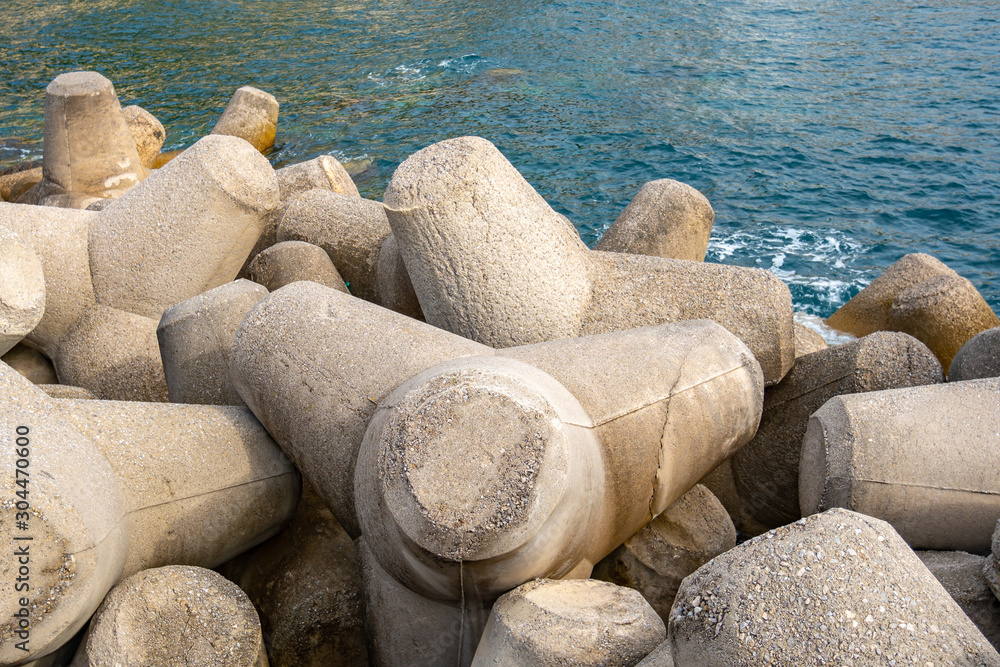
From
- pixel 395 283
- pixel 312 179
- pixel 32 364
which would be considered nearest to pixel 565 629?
pixel 395 283

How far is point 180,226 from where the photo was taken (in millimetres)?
3885

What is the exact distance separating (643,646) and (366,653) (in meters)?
1.05

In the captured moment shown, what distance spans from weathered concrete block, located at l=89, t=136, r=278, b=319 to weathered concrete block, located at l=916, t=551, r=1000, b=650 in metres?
3.22

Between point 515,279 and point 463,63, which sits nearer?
point 515,279

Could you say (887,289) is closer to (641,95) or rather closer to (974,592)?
(974,592)

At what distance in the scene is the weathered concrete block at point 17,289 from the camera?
3244 mm

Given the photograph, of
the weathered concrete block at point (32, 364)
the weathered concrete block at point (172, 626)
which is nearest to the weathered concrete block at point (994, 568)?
the weathered concrete block at point (172, 626)

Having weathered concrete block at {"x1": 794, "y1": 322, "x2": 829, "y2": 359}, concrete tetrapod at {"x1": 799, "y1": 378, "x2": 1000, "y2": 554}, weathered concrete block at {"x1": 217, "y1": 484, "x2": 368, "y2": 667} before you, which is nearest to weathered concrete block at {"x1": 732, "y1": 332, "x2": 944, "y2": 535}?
weathered concrete block at {"x1": 794, "y1": 322, "x2": 829, "y2": 359}

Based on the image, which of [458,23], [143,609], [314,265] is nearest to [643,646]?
[143,609]

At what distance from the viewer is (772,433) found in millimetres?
3678

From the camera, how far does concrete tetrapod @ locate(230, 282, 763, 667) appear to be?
2.12 m

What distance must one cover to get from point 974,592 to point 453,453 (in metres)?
1.54

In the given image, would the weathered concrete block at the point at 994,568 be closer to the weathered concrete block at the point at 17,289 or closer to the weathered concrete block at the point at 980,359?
the weathered concrete block at the point at 980,359

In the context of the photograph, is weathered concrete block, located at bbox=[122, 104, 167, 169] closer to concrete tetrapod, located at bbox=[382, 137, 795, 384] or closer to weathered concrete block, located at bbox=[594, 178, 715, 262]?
weathered concrete block, located at bbox=[594, 178, 715, 262]
